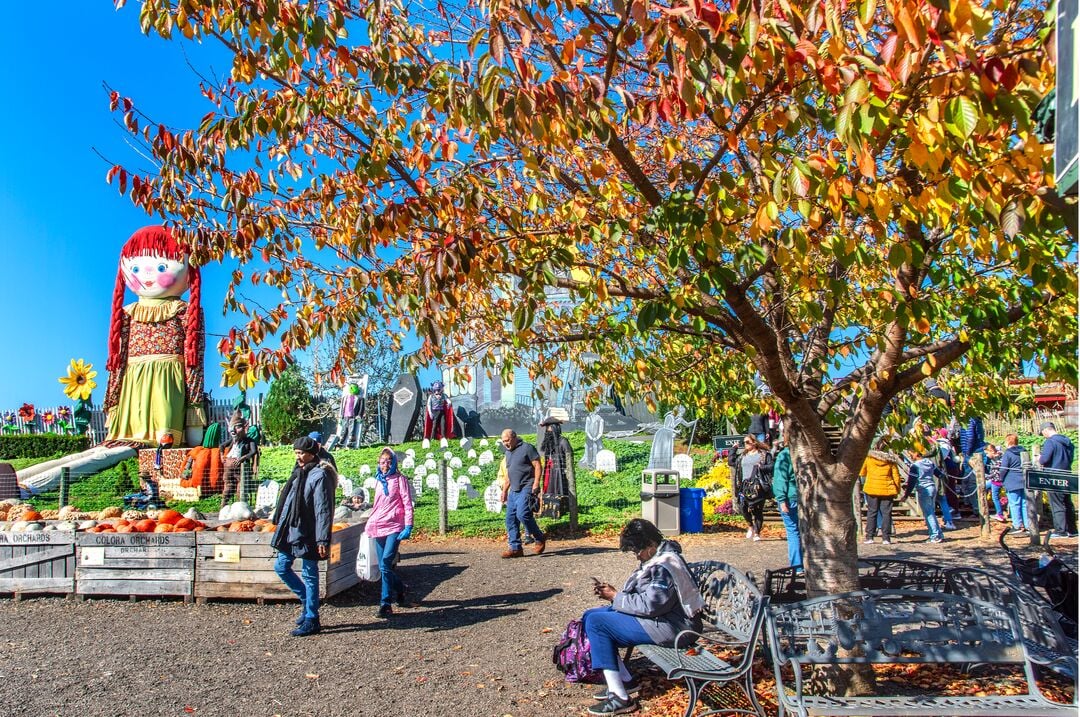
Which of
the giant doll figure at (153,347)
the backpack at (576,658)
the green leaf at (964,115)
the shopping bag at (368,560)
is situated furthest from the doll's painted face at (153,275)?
the green leaf at (964,115)

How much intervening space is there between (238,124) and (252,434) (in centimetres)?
1366

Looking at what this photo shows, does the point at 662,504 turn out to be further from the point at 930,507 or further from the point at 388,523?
the point at 388,523

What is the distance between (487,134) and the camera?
5188mm

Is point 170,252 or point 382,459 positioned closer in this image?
point 382,459

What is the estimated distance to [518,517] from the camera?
11117 mm

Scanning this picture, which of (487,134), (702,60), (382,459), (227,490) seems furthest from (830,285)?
(227,490)

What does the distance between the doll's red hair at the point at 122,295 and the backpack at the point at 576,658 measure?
17.9 m

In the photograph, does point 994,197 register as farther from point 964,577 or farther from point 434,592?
point 434,592

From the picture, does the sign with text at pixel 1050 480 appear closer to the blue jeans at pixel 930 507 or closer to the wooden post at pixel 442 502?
the blue jeans at pixel 930 507

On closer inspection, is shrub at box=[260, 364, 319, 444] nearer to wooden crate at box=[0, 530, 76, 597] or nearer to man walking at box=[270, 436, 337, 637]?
wooden crate at box=[0, 530, 76, 597]


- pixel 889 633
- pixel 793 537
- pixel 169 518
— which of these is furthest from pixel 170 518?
pixel 889 633

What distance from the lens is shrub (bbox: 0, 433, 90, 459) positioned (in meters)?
26.6

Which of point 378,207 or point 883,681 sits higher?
point 378,207

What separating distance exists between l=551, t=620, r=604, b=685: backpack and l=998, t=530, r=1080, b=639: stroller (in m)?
2.79
